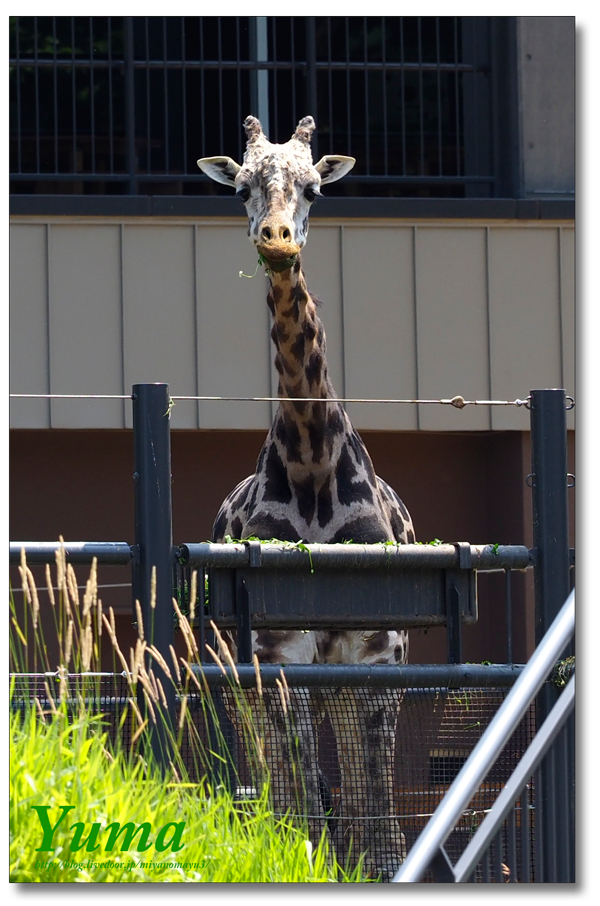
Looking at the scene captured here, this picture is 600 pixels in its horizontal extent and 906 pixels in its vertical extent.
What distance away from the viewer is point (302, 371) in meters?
6.32

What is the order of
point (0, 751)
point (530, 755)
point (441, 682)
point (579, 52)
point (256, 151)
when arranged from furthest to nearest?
point (256, 151)
point (441, 682)
point (579, 52)
point (0, 751)
point (530, 755)

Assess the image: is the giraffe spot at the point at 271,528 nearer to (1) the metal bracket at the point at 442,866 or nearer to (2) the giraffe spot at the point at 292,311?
(2) the giraffe spot at the point at 292,311

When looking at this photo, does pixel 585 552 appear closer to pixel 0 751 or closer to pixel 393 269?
pixel 0 751

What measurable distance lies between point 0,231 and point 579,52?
199cm

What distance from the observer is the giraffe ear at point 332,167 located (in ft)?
22.1

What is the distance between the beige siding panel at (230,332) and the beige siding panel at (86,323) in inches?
25.2

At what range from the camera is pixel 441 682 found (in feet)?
15.0

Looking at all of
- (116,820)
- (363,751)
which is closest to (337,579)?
(363,751)

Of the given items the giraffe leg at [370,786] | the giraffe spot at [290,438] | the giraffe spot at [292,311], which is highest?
the giraffe spot at [292,311]

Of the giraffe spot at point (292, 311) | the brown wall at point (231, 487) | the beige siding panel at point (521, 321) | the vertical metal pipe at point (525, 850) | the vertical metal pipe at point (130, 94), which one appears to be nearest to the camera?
the vertical metal pipe at point (525, 850)

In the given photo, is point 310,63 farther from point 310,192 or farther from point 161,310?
point 310,192

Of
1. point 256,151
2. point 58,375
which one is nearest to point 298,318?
point 256,151

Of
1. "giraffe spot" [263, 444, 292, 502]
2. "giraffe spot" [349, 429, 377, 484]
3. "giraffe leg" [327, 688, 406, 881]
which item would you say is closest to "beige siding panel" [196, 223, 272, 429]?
"giraffe spot" [349, 429, 377, 484]

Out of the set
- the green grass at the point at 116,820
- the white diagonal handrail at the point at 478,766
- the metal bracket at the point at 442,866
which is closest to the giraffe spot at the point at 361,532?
the green grass at the point at 116,820
